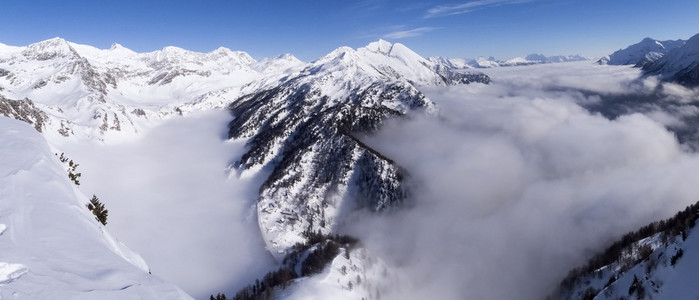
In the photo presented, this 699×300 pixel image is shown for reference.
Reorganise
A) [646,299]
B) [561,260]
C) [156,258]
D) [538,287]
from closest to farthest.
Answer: [646,299] < [156,258] < [538,287] < [561,260]

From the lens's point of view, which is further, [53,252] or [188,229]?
[188,229]

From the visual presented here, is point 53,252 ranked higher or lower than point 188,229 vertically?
higher

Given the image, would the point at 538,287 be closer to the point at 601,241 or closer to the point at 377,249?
the point at 601,241

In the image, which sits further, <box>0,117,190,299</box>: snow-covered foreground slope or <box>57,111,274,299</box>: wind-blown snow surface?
<box>57,111,274,299</box>: wind-blown snow surface

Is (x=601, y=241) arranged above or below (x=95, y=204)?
below

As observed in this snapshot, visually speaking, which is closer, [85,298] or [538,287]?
[85,298]

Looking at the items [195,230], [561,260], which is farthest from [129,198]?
[561,260]

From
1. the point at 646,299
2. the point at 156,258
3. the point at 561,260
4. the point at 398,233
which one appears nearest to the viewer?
the point at 646,299

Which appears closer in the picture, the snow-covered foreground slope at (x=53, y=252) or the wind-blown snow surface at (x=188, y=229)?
the snow-covered foreground slope at (x=53, y=252)
